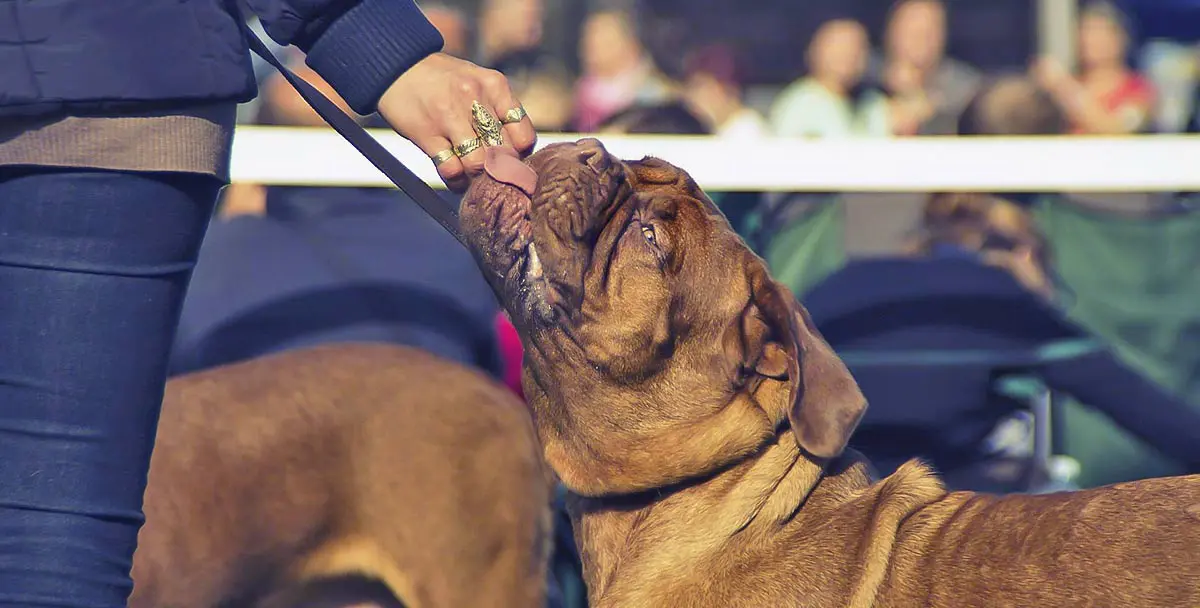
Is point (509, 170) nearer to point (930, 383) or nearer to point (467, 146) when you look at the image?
point (467, 146)

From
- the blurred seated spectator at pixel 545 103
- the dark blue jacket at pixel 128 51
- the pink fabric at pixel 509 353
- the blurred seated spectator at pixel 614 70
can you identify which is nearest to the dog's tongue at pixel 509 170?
the dark blue jacket at pixel 128 51

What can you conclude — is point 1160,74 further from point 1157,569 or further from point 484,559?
point 1157,569

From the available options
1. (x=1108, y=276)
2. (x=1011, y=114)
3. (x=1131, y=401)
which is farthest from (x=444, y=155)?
(x=1108, y=276)

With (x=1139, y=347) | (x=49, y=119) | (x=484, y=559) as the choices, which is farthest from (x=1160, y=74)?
(x=49, y=119)

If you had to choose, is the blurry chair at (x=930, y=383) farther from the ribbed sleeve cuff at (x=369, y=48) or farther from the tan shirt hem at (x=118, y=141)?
the tan shirt hem at (x=118, y=141)

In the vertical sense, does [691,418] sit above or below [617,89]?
above

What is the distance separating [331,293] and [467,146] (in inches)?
89.2

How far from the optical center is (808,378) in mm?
2670

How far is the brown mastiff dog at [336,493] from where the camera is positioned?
3.69 metres

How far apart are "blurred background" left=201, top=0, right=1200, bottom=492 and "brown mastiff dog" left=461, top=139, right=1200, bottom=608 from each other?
190 centimetres

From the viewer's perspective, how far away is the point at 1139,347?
633 cm

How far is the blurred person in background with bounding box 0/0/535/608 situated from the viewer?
7.10 feet

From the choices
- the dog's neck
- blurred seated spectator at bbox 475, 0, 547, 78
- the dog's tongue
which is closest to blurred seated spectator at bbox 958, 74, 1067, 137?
blurred seated spectator at bbox 475, 0, 547, 78

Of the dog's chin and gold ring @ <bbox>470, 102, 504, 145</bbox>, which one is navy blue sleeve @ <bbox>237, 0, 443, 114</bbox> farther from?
the dog's chin
